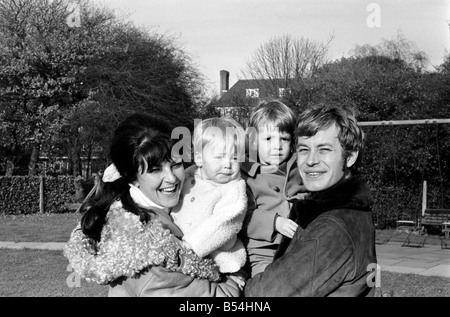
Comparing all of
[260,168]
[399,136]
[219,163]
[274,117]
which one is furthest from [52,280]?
[399,136]

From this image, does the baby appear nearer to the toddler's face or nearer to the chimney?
the toddler's face

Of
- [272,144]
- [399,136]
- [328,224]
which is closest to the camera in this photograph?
[328,224]

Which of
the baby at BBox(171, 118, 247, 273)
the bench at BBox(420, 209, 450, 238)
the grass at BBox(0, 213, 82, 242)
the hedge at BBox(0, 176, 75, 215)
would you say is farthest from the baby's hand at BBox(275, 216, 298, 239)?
the hedge at BBox(0, 176, 75, 215)

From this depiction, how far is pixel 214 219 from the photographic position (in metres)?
2.16

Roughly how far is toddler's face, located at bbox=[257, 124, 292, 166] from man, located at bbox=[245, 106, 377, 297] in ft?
2.37

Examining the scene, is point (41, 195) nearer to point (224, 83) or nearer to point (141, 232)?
point (224, 83)

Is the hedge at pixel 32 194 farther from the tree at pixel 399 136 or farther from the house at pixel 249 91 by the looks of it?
the tree at pixel 399 136

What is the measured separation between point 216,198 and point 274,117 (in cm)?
75

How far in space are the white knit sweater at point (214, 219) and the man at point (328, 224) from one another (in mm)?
Answer: 230

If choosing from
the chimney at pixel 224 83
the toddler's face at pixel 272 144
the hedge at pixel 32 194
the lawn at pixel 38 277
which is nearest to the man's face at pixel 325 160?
the toddler's face at pixel 272 144

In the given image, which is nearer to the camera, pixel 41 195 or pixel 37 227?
pixel 37 227

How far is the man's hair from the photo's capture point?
2.04 meters
